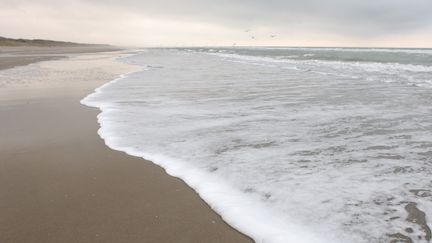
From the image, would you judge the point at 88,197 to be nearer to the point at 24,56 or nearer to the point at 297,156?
the point at 297,156

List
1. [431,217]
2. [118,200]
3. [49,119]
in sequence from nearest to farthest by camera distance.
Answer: [431,217], [118,200], [49,119]

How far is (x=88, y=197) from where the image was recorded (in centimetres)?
359

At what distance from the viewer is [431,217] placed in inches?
122

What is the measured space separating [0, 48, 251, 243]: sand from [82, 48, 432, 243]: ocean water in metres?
0.25

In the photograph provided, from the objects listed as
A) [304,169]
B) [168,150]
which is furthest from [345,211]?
[168,150]

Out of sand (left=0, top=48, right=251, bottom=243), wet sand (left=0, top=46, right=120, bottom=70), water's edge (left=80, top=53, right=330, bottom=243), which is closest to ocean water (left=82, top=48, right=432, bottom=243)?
water's edge (left=80, top=53, right=330, bottom=243)

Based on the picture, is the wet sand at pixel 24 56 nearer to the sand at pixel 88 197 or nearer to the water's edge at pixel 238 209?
the sand at pixel 88 197

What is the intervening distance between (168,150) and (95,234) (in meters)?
2.30

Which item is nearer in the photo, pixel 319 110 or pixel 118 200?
pixel 118 200

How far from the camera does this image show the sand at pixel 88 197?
9.62 feet

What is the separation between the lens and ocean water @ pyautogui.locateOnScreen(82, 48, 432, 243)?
3.10 m

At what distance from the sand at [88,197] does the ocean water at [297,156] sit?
0.84 feet

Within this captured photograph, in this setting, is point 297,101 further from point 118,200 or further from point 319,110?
point 118,200

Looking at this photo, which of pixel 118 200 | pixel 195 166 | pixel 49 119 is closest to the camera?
pixel 118 200
